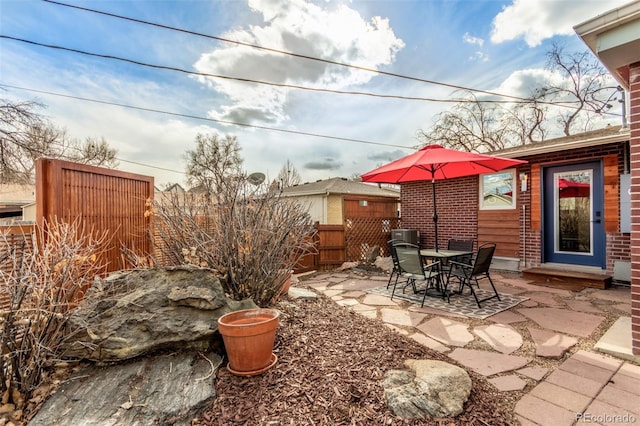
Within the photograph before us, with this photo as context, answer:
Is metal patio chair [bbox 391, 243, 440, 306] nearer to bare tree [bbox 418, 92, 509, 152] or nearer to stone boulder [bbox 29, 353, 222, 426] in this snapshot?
stone boulder [bbox 29, 353, 222, 426]

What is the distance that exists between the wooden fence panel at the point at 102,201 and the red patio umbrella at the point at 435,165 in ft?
11.2

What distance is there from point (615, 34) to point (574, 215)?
471 cm

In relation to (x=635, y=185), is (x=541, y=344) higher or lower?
lower

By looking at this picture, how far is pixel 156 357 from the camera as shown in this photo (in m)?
2.17

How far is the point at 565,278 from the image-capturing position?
5.44m

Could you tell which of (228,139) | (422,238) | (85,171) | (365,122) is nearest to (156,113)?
(228,139)

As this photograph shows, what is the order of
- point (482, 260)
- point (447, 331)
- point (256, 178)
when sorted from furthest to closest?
point (482, 260), point (256, 178), point (447, 331)

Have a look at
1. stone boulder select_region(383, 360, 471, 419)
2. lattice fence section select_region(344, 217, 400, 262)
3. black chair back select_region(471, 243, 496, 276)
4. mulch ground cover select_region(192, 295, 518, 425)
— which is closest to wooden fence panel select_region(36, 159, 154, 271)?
mulch ground cover select_region(192, 295, 518, 425)

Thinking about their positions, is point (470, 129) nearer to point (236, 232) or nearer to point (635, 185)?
point (635, 185)

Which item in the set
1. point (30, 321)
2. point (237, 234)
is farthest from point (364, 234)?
point (30, 321)

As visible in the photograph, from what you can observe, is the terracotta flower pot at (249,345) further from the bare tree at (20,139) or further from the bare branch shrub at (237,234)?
the bare tree at (20,139)

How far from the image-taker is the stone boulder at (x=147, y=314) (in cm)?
207

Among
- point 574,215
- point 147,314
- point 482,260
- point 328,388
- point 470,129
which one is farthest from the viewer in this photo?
point 470,129

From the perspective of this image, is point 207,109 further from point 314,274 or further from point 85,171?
point 85,171
